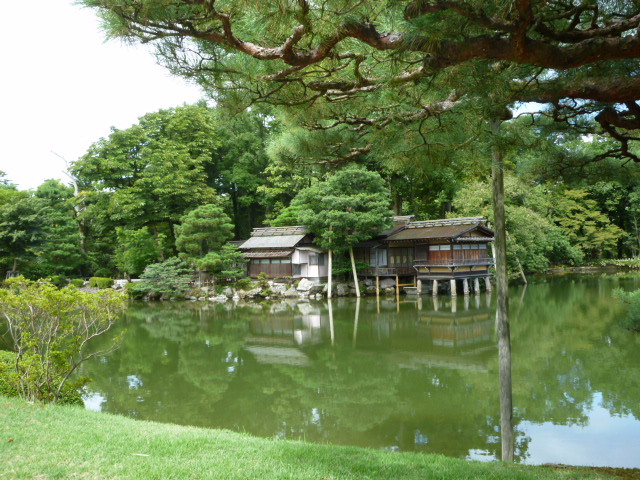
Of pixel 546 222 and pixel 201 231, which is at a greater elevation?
pixel 546 222

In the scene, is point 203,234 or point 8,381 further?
point 203,234

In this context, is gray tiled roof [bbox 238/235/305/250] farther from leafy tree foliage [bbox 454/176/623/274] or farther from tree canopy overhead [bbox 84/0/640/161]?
tree canopy overhead [bbox 84/0/640/161]

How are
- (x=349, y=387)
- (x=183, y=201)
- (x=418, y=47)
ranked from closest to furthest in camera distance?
(x=418, y=47), (x=349, y=387), (x=183, y=201)

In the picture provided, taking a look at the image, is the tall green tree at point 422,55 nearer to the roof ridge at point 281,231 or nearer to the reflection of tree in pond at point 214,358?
the reflection of tree in pond at point 214,358

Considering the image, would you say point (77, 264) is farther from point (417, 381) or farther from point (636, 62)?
point (636, 62)

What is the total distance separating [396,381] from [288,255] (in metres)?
13.8

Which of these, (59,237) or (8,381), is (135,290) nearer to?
(59,237)

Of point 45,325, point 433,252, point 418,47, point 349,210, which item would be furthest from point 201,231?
point 418,47

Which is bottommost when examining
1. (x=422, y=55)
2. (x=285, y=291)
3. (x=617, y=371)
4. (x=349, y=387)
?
(x=349, y=387)

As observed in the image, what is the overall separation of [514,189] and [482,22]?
1879 centimetres

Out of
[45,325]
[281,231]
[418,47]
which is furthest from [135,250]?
[418,47]

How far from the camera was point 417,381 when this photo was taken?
24.1ft

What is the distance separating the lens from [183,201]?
21.6 meters

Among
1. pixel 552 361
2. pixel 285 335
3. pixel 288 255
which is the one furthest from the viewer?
pixel 288 255
